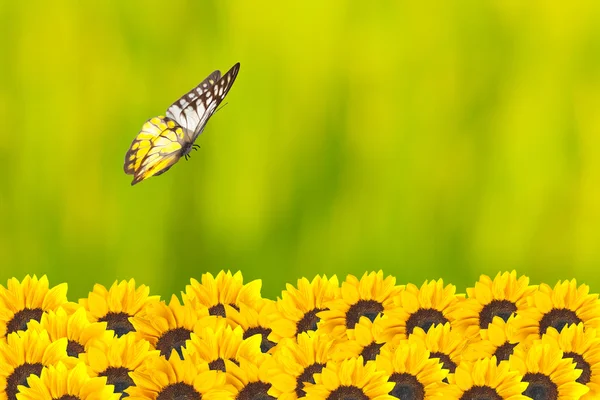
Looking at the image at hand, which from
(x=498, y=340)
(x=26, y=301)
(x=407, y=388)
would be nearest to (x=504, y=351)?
(x=498, y=340)

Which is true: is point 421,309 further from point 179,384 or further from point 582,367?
point 179,384

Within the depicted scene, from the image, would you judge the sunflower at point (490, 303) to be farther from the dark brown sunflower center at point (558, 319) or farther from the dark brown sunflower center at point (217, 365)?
the dark brown sunflower center at point (217, 365)

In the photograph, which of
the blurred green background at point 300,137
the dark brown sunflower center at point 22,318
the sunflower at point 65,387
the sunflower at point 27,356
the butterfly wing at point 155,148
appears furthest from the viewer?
the blurred green background at point 300,137

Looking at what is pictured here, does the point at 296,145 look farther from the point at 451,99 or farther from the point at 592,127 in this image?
the point at 592,127

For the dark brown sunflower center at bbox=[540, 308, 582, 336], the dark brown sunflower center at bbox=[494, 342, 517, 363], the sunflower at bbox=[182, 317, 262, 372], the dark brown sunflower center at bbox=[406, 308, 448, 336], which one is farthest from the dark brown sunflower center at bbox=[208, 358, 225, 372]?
the dark brown sunflower center at bbox=[540, 308, 582, 336]

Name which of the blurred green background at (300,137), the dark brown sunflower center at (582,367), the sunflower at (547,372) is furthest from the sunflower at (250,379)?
the blurred green background at (300,137)

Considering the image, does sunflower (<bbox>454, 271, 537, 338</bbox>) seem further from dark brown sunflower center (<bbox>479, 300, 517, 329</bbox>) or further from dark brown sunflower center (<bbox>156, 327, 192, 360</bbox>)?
dark brown sunflower center (<bbox>156, 327, 192, 360</bbox>)
